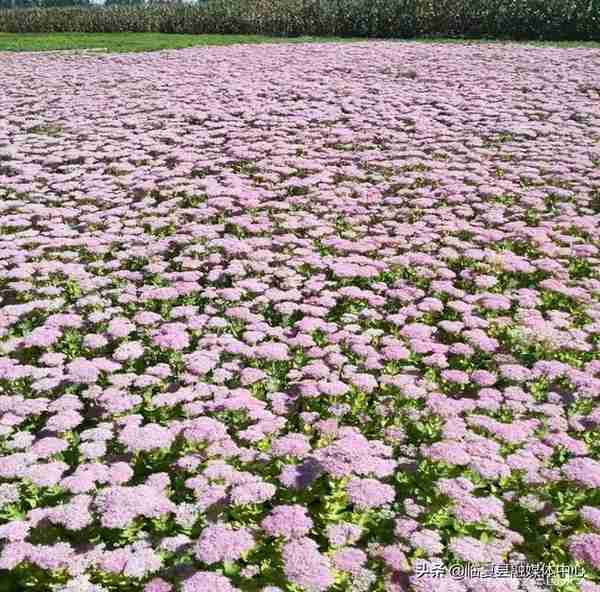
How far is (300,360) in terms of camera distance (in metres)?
5.45

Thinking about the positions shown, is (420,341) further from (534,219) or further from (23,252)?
(23,252)

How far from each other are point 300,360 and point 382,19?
25.0 meters

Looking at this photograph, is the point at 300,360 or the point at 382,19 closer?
the point at 300,360

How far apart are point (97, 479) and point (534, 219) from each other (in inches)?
247

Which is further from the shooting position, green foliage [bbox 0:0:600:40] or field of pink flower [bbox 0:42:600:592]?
green foliage [bbox 0:0:600:40]

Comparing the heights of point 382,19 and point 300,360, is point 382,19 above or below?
above

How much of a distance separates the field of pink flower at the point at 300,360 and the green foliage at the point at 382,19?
16012 millimetres

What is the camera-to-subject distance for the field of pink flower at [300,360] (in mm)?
3699

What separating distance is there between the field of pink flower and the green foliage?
52.5ft

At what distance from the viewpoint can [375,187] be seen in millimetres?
9523

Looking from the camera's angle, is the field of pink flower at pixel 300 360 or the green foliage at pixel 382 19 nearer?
the field of pink flower at pixel 300 360

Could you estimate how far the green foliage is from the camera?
83.2ft

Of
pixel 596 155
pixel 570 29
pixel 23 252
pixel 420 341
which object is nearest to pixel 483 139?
pixel 596 155

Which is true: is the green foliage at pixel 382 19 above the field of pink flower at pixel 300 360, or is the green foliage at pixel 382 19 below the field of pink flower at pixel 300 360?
above
